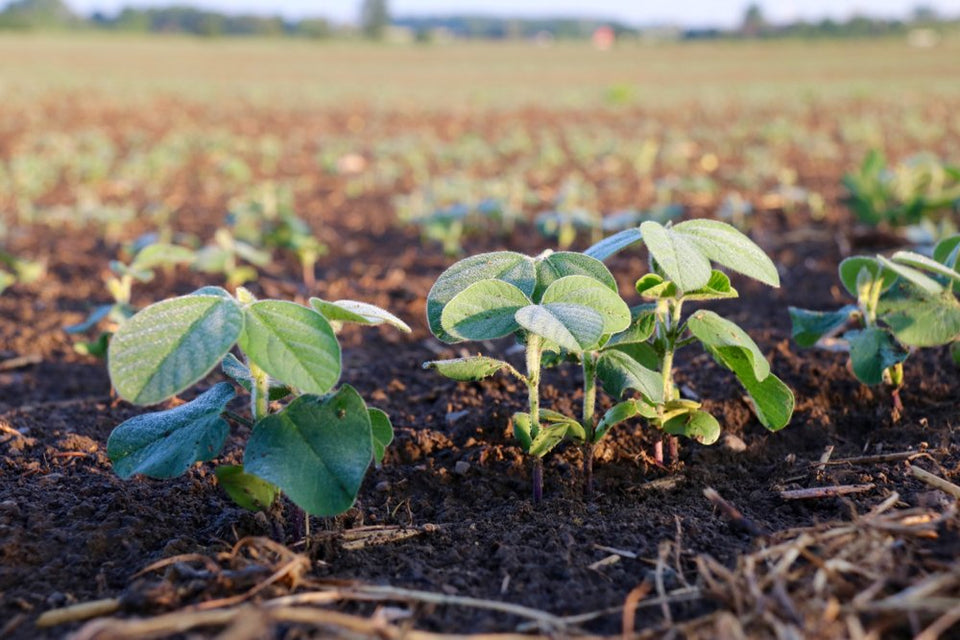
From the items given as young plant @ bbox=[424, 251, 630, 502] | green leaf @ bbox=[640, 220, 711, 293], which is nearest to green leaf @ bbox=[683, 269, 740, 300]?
green leaf @ bbox=[640, 220, 711, 293]

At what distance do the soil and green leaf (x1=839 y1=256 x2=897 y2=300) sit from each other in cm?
36

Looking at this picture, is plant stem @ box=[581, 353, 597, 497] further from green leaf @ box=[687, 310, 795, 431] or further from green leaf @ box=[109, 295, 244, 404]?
green leaf @ box=[109, 295, 244, 404]

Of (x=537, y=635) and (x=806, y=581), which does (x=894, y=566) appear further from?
(x=537, y=635)

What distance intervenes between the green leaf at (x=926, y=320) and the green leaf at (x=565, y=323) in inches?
32.8

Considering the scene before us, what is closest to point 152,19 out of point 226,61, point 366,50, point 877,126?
point 366,50

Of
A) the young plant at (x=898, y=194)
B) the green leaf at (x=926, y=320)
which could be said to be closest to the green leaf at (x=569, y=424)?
the green leaf at (x=926, y=320)

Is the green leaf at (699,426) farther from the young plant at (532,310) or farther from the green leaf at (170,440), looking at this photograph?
the green leaf at (170,440)

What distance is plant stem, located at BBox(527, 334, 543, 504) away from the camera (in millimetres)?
1579

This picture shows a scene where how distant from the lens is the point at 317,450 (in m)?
1.41

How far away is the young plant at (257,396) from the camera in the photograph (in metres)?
1.30

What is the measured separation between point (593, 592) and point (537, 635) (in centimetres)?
16

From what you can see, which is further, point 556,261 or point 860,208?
point 860,208

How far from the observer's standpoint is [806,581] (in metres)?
1.30

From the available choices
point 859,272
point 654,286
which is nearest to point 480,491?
point 654,286
